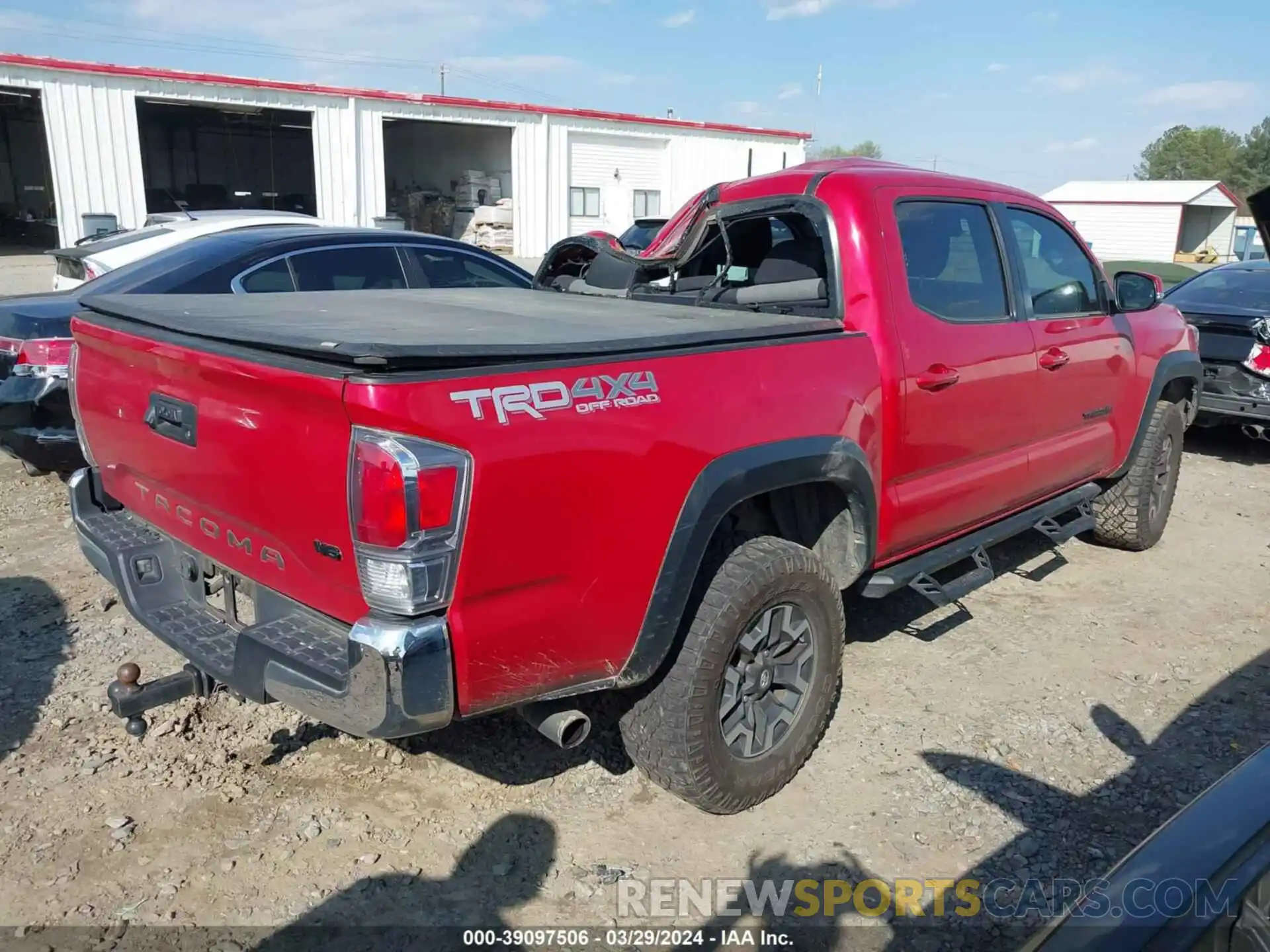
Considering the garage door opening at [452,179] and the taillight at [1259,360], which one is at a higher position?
the garage door opening at [452,179]

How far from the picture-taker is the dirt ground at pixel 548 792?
9.27 feet

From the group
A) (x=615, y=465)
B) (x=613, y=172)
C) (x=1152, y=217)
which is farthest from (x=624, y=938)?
(x=1152, y=217)

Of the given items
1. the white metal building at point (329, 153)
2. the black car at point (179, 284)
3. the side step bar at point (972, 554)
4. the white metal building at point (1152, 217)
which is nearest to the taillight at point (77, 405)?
the black car at point (179, 284)

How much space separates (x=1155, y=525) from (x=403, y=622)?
526 cm

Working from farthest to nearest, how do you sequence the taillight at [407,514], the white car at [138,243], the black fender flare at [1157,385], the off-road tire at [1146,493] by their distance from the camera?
the white car at [138,243]
the off-road tire at [1146,493]
the black fender flare at [1157,385]
the taillight at [407,514]

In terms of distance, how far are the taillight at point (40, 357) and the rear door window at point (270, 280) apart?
1108mm

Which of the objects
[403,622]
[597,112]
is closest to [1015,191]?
[403,622]

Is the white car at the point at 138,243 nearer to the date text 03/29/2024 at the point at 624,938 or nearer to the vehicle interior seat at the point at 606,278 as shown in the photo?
the vehicle interior seat at the point at 606,278

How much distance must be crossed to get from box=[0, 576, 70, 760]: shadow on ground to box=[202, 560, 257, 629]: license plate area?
3.68 feet

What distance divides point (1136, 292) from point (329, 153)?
20696 mm

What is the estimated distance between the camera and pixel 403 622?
2287 millimetres

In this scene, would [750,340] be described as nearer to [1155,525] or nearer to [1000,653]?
[1000,653]

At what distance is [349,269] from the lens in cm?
633

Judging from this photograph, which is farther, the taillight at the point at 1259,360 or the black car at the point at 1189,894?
the taillight at the point at 1259,360
